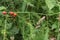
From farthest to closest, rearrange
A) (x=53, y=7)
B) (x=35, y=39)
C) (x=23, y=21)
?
1. (x=53, y=7)
2. (x=23, y=21)
3. (x=35, y=39)

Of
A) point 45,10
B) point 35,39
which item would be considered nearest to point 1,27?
point 35,39

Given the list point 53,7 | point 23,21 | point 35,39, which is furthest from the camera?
point 53,7

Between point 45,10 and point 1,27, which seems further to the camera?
point 45,10

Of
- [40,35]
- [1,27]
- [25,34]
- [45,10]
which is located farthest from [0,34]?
[45,10]

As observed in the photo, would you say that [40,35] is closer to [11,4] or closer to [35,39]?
[35,39]

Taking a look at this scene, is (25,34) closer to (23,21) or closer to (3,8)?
(23,21)

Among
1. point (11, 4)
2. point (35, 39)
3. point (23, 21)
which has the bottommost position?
point (35, 39)

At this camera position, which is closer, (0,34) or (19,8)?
(0,34)

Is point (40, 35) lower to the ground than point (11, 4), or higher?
lower

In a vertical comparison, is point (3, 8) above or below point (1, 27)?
above
